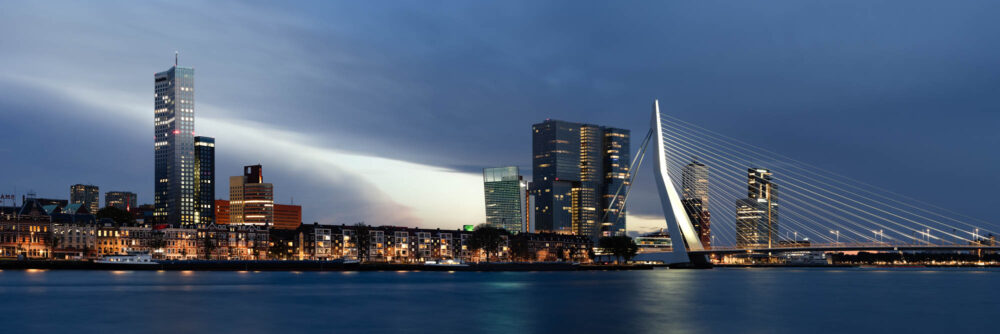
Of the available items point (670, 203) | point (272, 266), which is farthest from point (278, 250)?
point (670, 203)

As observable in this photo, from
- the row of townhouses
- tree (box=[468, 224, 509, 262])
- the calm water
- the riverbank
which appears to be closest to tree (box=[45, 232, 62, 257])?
the row of townhouses

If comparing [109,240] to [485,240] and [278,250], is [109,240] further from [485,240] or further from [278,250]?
[485,240]

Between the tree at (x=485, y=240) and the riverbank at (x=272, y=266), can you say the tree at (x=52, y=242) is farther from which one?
the tree at (x=485, y=240)

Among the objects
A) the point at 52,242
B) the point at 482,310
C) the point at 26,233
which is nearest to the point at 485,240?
the point at 52,242

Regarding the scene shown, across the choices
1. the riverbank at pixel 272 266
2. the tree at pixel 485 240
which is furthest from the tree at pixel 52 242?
the tree at pixel 485 240

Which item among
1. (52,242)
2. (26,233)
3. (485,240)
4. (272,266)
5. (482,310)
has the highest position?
(26,233)

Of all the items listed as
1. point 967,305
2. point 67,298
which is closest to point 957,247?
point 967,305

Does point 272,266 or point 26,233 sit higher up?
point 26,233

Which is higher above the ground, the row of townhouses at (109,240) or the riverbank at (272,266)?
the row of townhouses at (109,240)

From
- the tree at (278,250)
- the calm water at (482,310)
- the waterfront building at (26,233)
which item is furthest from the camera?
the tree at (278,250)

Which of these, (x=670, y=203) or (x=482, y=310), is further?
(x=670, y=203)

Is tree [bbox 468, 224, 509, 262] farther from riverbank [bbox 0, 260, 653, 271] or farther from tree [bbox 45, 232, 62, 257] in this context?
tree [bbox 45, 232, 62, 257]

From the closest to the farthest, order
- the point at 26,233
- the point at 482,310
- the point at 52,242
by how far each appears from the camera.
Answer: the point at 482,310, the point at 26,233, the point at 52,242

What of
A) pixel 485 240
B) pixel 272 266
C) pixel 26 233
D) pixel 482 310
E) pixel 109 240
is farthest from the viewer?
pixel 485 240
